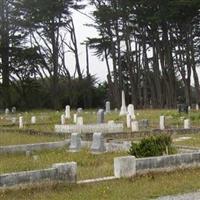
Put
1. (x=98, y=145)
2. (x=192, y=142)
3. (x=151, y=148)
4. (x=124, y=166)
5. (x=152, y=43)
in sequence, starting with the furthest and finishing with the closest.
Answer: (x=152, y=43) < (x=192, y=142) < (x=98, y=145) < (x=151, y=148) < (x=124, y=166)

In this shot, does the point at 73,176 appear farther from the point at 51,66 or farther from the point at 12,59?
the point at 51,66

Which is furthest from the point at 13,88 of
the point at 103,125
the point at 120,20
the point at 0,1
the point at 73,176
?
the point at 73,176

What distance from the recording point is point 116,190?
11086mm

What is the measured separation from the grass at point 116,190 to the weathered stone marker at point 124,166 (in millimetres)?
212

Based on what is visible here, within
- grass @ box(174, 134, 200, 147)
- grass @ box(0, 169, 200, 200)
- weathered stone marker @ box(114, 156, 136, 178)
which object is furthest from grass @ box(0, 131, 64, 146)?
grass @ box(0, 169, 200, 200)

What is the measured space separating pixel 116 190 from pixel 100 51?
49159 mm

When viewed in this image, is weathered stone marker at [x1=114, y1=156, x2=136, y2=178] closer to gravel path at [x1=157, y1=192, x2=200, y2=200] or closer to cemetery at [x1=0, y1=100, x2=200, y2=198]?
cemetery at [x1=0, y1=100, x2=200, y2=198]

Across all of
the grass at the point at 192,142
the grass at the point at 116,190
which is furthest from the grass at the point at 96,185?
the grass at the point at 192,142

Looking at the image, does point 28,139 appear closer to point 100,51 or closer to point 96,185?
point 96,185

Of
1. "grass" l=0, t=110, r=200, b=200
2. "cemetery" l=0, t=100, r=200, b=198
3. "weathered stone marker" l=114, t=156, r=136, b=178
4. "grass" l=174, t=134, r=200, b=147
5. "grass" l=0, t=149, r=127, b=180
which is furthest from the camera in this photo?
"grass" l=174, t=134, r=200, b=147

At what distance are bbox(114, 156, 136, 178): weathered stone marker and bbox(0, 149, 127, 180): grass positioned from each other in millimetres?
706

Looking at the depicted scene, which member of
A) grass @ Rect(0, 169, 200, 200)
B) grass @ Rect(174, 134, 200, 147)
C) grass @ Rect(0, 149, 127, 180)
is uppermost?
grass @ Rect(174, 134, 200, 147)

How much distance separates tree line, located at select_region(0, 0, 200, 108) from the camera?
53812 millimetres

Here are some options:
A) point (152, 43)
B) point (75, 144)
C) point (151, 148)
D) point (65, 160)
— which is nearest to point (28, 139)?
point (75, 144)
